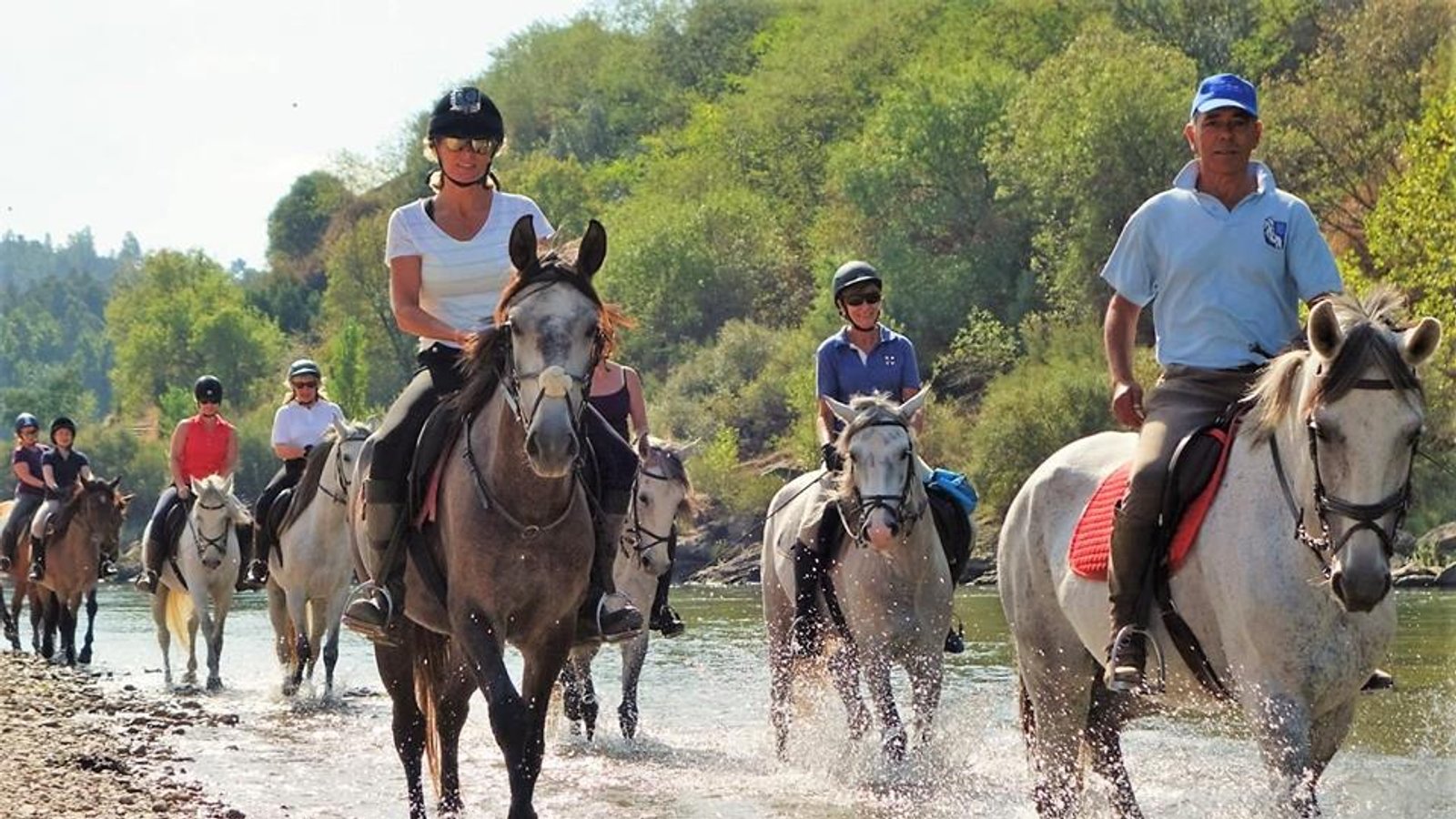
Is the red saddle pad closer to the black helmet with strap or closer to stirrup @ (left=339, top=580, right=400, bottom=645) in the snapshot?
stirrup @ (left=339, top=580, right=400, bottom=645)

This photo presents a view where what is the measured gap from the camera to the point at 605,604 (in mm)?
9305

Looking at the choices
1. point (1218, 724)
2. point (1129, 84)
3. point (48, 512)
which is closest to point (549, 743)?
point (1218, 724)

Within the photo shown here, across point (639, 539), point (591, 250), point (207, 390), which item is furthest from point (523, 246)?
point (207, 390)

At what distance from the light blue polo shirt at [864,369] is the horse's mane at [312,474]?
5694mm

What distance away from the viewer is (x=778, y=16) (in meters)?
122

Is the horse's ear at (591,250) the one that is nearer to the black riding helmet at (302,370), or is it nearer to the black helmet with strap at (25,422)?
the black riding helmet at (302,370)

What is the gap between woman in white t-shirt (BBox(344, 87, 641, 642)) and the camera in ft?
31.8

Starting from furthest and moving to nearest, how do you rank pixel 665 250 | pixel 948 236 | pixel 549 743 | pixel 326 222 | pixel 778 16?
1. pixel 326 222
2. pixel 778 16
3. pixel 665 250
4. pixel 948 236
5. pixel 549 743

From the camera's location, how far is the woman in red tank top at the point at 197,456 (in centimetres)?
2116

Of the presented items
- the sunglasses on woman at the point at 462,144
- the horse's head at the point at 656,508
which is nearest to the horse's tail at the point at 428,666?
the sunglasses on woman at the point at 462,144

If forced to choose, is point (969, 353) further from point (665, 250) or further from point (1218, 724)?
point (1218, 724)

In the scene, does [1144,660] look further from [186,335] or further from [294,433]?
[186,335]

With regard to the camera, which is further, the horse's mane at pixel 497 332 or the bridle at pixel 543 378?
the horse's mane at pixel 497 332

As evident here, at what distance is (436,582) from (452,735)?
80 cm
